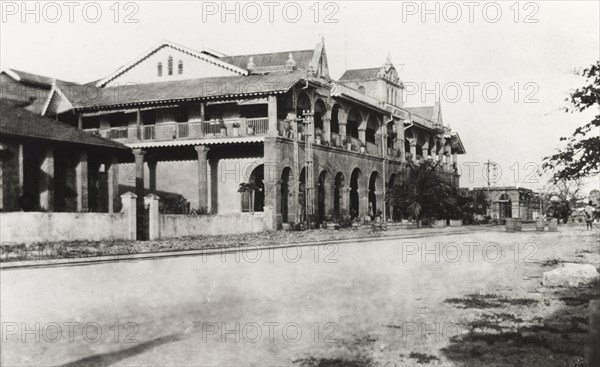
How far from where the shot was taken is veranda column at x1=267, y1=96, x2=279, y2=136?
29062 mm

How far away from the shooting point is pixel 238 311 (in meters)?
8.01

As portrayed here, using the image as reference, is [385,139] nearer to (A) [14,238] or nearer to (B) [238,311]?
(A) [14,238]

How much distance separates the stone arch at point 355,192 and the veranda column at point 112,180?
1536cm

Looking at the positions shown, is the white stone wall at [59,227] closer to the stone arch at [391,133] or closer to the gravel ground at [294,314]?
the gravel ground at [294,314]

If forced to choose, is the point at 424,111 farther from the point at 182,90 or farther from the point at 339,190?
the point at 182,90

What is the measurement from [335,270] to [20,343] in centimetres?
675

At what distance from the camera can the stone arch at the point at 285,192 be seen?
30.9 m

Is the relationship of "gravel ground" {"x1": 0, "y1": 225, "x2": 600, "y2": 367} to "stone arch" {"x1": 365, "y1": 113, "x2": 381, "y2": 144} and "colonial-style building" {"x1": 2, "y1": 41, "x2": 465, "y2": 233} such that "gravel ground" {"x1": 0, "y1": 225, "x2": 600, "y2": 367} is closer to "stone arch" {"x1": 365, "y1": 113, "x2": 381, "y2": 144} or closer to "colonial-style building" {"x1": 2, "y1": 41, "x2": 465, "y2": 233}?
"colonial-style building" {"x1": 2, "y1": 41, "x2": 465, "y2": 233}

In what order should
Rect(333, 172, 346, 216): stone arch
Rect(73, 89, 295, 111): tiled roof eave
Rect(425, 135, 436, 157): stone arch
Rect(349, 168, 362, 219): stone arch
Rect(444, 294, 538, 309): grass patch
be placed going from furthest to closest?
Rect(425, 135, 436, 157): stone arch
Rect(349, 168, 362, 219): stone arch
Rect(333, 172, 346, 216): stone arch
Rect(73, 89, 295, 111): tiled roof eave
Rect(444, 294, 538, 309): grass patch

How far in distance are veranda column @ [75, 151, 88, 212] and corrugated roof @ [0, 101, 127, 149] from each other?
2.66 ft

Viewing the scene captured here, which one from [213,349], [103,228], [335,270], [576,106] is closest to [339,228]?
[103,228]

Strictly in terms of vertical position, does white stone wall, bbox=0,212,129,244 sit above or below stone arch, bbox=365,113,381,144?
below

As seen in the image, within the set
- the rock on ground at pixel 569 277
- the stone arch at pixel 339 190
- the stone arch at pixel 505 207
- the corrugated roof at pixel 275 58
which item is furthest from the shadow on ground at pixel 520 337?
the stone arch at pixel 505 207

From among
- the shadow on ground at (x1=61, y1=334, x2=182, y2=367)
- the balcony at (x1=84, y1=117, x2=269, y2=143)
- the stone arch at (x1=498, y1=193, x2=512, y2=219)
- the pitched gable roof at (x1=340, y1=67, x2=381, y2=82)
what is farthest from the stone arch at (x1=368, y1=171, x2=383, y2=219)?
the shadow on ground at (x1=61, y1=334, x2=182, y2=367)
